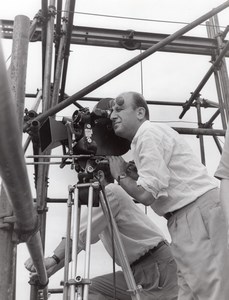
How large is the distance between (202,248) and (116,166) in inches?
17.4

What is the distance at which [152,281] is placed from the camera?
1.80 m

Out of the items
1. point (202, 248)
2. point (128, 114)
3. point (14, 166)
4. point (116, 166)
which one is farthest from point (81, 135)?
point (14, 166)

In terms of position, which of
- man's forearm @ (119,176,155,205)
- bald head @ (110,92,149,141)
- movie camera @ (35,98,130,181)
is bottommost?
man's forearm @ (119,176,155,205)

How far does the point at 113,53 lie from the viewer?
12.3 feet

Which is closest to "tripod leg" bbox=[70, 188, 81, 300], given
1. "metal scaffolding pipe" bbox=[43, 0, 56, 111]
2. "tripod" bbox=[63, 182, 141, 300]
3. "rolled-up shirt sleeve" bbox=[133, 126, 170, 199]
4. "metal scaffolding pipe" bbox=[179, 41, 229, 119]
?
"tripod" bbox=[63, 182, 141, 300]

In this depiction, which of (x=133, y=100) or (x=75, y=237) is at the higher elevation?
(x=133, y=100)

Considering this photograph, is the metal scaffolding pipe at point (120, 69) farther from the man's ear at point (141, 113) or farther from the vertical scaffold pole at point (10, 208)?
the vertical scaffold pole at point (10, 208)

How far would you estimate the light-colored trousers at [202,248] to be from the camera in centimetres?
134

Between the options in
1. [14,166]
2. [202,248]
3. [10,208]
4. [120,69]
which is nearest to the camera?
[14,166]

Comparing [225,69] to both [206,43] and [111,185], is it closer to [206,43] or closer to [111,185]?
[206,43]

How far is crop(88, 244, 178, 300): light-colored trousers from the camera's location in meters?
1.76

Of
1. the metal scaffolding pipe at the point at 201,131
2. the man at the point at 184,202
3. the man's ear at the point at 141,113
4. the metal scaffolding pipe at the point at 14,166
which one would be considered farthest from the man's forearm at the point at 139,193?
the metal scaffolding pipe at the point at 201,131

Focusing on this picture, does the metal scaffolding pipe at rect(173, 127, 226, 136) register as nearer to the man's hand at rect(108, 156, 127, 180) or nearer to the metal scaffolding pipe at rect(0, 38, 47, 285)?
the man's hand at rect(108, 156, 127, 180)

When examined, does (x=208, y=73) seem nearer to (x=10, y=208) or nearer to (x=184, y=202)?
(x=184, y=202)
